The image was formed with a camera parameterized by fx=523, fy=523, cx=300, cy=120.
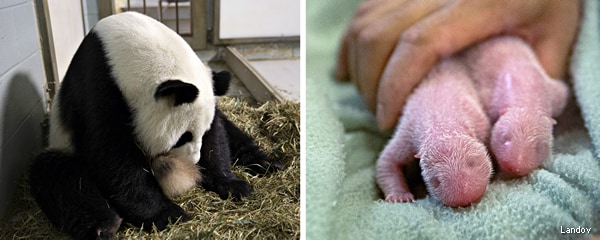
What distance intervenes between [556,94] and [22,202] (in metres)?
1.32

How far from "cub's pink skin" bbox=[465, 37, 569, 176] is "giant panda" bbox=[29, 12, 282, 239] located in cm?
64

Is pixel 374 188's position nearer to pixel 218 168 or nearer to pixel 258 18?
pixel 218 168

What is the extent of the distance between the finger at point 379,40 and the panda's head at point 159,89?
1.67ft

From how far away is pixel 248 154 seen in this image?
5.37ft

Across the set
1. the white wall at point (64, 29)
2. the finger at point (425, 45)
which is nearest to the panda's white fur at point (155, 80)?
the white wall at point (64, 29)

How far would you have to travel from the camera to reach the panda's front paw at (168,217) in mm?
1277

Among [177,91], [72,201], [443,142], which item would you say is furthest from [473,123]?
[72,201]

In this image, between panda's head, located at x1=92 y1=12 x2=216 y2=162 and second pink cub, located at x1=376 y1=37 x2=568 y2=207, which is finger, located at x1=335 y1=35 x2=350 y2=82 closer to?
second pink cub, located at x1=376 y1=37 x2=568 y2=207

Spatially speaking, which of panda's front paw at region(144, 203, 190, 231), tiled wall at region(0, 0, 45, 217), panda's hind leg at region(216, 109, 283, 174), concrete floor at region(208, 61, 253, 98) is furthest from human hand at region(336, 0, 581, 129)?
concrete floor at region(208, 61, 253, 98)

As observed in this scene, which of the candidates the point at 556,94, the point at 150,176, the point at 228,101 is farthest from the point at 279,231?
the point at 228,101

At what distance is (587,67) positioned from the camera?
0.82 metres

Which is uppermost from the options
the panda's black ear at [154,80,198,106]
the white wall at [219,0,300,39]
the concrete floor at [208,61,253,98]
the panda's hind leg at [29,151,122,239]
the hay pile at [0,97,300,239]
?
the panda's black ear at [154,80,198,106]

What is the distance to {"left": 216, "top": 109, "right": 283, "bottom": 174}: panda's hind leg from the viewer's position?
1.61 meters

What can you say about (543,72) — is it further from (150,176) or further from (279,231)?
(150,176)
